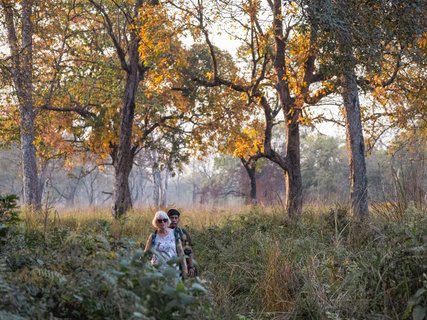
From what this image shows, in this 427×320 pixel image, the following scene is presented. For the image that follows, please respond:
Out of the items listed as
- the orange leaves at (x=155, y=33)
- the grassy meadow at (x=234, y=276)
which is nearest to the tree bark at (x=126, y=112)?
the orange leaves at (x=155, y=33)

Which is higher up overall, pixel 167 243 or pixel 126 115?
pixel 126 115

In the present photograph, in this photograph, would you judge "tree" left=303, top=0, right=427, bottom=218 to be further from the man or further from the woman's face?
the woman's face

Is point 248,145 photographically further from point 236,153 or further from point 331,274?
point 331,274

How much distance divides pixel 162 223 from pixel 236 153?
10.5 meters

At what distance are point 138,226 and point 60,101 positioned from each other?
10.5 metres

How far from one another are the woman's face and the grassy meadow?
35cm

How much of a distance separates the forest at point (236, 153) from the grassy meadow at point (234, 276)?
2cm

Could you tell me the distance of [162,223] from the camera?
7551 millimetres

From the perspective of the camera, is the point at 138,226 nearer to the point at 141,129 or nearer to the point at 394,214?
the point at 394,214

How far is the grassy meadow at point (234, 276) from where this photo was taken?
12.6ft

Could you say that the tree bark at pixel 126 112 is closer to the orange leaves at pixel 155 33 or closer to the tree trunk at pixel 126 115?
the tree trunk at pixel 126 115

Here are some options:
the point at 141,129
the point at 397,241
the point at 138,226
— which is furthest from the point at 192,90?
the point at 397,241

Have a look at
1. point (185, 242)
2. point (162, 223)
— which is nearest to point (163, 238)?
point (162, 223)

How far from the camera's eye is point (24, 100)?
12797mm
